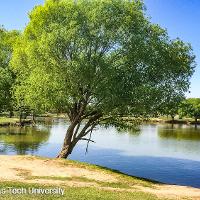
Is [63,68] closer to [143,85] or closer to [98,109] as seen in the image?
[98,109]

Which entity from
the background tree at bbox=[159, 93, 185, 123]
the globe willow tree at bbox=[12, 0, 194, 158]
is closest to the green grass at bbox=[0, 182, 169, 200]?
the globe willow tree at bbox=[12, 0, 194, 158]

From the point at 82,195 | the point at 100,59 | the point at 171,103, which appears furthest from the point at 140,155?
the point at 82,195

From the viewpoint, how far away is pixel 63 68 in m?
39.8

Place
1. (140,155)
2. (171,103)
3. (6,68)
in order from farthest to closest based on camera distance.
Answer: (140,155), (6,68), (171,103)

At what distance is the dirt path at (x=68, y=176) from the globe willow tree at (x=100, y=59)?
6.38 m

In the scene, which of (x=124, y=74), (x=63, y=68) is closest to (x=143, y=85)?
(x=124, y=74)

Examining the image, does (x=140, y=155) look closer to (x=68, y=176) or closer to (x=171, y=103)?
(x=171, y=103)

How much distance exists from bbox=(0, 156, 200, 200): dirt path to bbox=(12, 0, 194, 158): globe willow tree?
20.9 ft

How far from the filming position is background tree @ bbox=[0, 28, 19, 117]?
62.1 meters

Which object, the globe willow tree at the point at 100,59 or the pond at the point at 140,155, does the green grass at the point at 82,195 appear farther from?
the pond at the point at 140,155

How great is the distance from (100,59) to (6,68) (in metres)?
28.6

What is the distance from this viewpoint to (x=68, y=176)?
105ft

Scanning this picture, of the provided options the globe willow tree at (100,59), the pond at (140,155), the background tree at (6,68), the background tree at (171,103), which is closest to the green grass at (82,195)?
the globe willow tree at (100,59)

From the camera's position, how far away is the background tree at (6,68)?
62.1 meters
